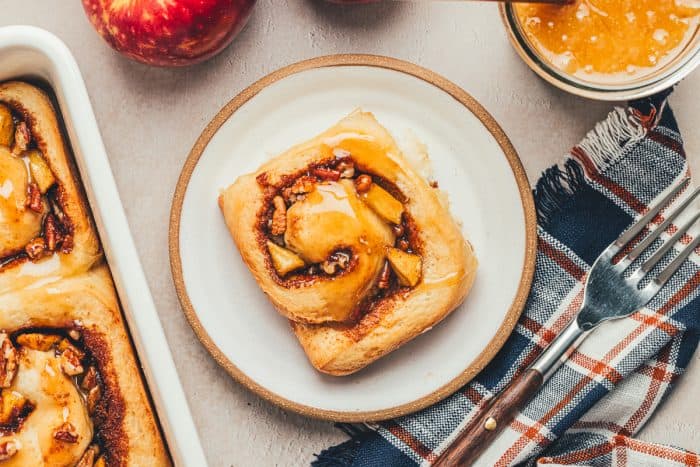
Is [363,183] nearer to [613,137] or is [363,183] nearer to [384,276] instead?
[384,276]

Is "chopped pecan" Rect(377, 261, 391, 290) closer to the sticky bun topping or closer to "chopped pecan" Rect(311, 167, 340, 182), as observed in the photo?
"chopped pecan" Rect(311, 167, 340, 182)

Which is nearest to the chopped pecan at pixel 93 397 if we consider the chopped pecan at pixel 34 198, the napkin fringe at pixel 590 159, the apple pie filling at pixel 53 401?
the apple pie filling at pixel 53 401

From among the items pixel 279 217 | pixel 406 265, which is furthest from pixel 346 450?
pixel 279 217

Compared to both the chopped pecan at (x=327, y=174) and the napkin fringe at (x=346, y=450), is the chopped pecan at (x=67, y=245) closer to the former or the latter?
the chopped pecan at (x=327, y=174)

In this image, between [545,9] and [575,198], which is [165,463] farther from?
[545,9]

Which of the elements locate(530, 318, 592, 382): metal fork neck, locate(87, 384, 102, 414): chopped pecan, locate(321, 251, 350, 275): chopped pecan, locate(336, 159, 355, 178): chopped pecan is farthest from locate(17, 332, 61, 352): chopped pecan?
locate(530, 318, 592, 382): metal fork neck

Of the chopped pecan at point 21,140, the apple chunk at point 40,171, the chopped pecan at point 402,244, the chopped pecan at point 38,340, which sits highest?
the chopped pecan at point 402,244
